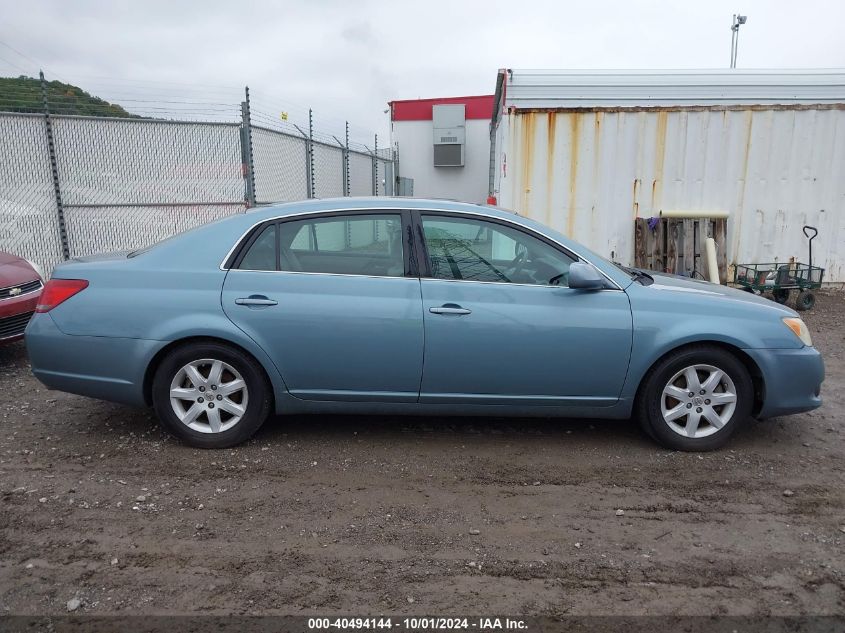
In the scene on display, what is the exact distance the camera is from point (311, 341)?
3891 millimetres

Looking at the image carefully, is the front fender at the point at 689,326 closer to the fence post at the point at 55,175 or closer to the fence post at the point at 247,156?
the fence post at the point at 247,156

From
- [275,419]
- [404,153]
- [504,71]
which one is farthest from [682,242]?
[404,153]

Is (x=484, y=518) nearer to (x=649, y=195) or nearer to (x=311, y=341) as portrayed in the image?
(x=311, y=341)

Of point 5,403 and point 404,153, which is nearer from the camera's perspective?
point 5,403

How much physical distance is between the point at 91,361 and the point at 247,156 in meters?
6.58

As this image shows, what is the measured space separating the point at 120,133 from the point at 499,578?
31.2ft

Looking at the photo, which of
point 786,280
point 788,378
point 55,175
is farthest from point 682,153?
point 55,175

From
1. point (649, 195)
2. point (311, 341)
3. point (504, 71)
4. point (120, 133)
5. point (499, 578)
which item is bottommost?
point (499, 578)

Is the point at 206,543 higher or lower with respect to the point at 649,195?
lower

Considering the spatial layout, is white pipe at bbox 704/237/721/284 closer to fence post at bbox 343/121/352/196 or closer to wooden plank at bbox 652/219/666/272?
wooden plank at bbox 652/219/666/272

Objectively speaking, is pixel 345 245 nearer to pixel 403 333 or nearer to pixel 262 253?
pixel 262 253

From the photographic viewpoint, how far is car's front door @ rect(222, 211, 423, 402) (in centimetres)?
388

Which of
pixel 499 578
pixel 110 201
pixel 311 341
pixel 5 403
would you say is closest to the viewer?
pixel 499 578

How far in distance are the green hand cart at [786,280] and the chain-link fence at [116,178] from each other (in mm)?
7462
